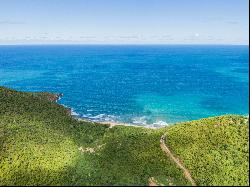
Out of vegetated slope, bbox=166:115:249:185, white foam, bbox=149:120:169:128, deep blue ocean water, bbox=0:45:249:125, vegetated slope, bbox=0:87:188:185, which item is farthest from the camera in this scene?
deep blue ocean water, bbox=0:45:249:125

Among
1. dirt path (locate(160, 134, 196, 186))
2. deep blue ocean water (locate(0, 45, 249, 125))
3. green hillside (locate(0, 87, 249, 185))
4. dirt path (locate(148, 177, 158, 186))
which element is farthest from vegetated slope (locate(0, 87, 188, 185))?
deep blue ocean water (locate(0, 45, 249, 125))

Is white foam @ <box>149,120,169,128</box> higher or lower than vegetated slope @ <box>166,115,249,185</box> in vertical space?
lower

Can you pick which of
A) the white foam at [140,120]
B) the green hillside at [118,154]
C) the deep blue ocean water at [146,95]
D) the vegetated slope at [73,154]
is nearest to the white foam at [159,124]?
the deep blue ocean water at [146,95]

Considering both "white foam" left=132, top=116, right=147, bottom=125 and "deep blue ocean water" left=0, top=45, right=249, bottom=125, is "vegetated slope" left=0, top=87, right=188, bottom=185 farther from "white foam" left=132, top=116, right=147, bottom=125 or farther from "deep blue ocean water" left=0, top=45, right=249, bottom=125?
"deep blue ocean water" left=0, top=45, right=249, bottom=125

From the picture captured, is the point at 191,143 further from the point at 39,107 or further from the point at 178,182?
the point at 39,107

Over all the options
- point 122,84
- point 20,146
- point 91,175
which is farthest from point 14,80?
point 91,175

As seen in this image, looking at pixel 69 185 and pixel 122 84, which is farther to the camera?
pixel 122 84

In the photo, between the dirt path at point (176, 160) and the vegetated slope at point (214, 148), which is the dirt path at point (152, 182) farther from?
the vegetated slope at point (214, 148)

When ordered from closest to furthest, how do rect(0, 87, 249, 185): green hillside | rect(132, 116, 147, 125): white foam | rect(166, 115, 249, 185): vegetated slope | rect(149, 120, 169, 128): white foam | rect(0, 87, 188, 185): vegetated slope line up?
rect(0, 87, 188, 185): vegetated slope → rect(0, 87, 249, 185): green hillside → rect(166, 115, 249, 185): vegetated slope → rect(149, 120, 169, 128): white foam → rect(132, 116, 147, 125): white foam
